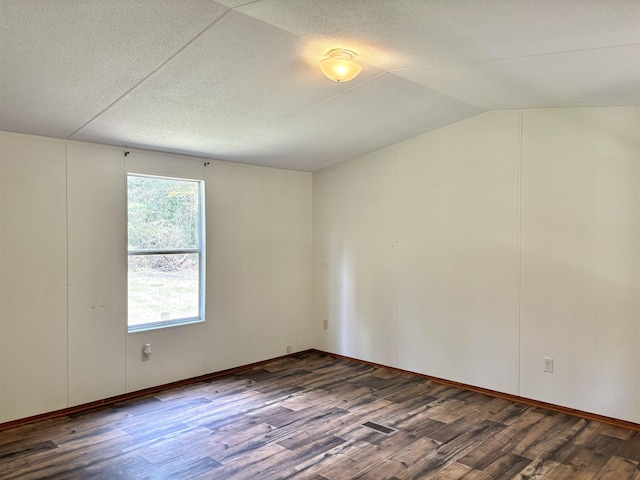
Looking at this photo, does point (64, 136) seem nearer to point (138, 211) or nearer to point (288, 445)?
point (138, 211)

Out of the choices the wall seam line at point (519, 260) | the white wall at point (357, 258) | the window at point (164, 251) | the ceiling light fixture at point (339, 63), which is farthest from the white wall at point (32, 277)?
the wall seam line at point (519, 260)

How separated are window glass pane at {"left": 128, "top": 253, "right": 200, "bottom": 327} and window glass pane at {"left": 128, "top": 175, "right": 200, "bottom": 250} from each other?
0.13m

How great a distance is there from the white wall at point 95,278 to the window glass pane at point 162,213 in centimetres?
11

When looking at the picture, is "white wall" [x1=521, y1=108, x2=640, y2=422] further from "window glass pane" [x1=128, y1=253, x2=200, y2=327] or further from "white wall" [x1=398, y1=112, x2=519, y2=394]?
"window glass pane" [x1=128, y1=253, x2=200, y2=327]

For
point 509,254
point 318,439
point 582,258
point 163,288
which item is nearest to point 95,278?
point 163,288

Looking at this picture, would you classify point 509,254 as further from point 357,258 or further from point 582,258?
point 357,258

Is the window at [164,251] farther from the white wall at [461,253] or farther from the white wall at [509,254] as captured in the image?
the white wall at [461,253]

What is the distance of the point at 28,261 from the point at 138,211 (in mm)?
947

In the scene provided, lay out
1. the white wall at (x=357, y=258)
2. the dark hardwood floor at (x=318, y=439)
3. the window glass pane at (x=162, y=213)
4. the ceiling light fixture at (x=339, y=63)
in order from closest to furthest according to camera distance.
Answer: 1. the ceiling light fixture at (x=339, y=63)
2. the dark hardwood floor at (x=318, y=439)
3. the window glass pane at (x=162, y=213)
4. the white wall at (x=357, y=258)

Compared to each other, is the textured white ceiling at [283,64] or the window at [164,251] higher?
the textured white ceiling at [283,64]

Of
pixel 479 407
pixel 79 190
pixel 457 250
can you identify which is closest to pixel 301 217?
pixel 457 250

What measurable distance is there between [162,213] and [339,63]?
2.39 m

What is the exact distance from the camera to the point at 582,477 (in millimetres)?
2549

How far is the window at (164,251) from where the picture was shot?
3934 millimetres
